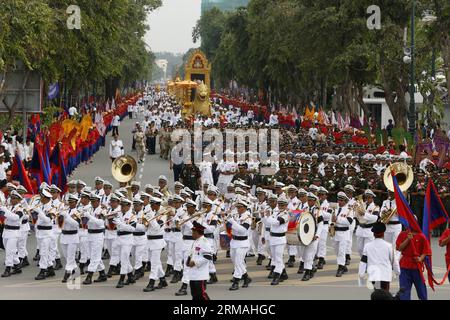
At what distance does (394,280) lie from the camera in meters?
19.5

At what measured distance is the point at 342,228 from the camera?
20453 millimetres

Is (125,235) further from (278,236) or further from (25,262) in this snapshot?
(25,262)

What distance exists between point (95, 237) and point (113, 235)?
625mm

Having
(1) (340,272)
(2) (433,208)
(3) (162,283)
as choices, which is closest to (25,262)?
(3) (162,283)

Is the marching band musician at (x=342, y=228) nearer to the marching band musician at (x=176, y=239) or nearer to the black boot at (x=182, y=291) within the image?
the marching band musician at (x=176, y=239)

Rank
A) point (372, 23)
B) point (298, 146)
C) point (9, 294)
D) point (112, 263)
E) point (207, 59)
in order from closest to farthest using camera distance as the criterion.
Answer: point (9, 294) → point (112, 263) → point (298, 146) → point (372, 23) → point (207, 59)

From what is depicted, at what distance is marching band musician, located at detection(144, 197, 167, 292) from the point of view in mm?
18688

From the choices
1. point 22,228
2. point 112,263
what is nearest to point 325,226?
point 112,263

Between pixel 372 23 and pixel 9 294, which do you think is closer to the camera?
pixel 9 294

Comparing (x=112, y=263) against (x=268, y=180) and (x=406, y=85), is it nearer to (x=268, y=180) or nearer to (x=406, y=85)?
(x=268, y=180)

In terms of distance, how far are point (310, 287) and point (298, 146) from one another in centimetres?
1592

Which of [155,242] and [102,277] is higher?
[155,242]

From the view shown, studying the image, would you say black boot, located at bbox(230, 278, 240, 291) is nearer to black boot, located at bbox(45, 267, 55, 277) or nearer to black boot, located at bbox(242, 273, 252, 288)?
black boot, located at bbox(242, 273, 252, 288)

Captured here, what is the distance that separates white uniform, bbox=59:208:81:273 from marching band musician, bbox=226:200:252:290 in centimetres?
290
